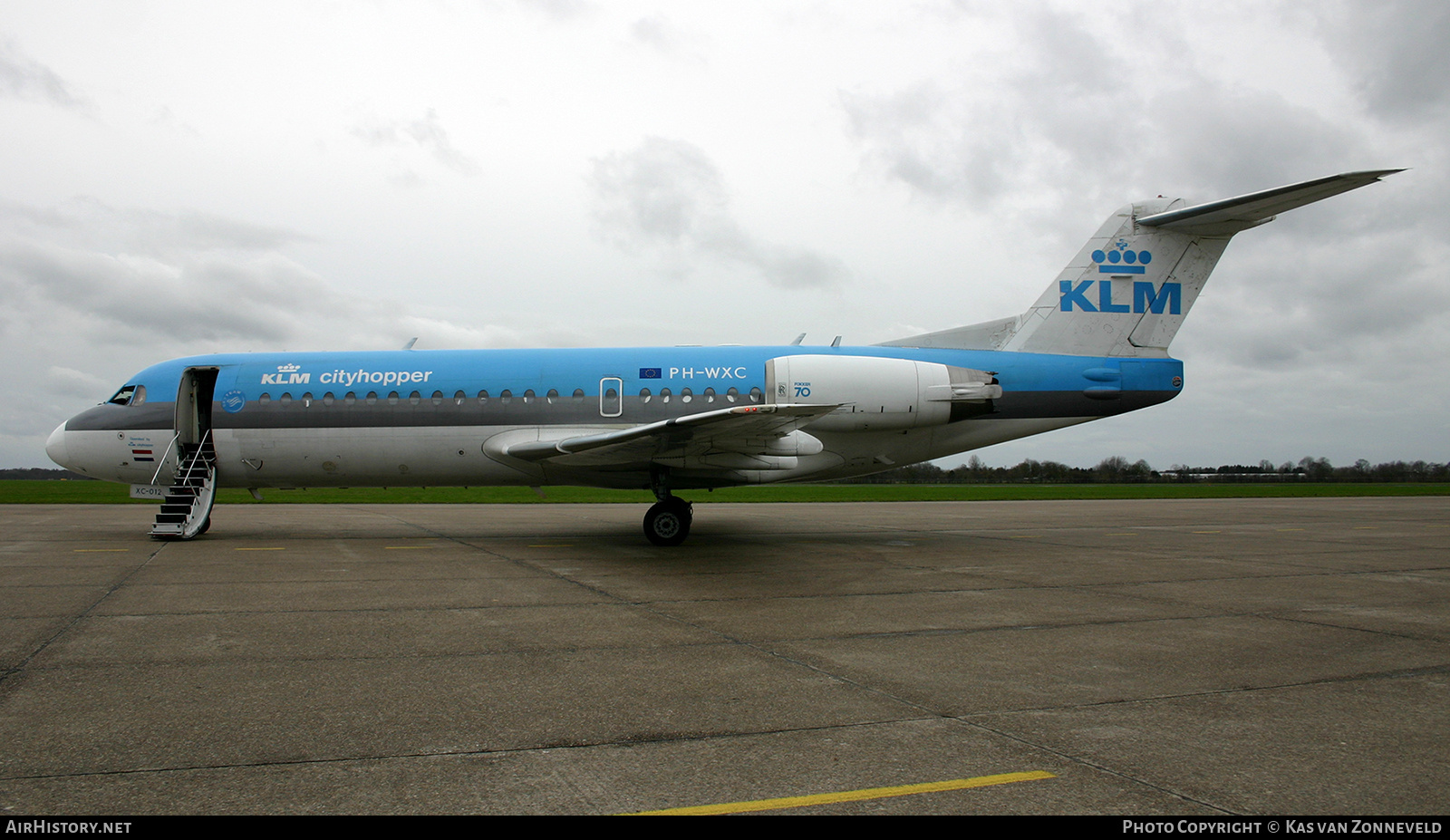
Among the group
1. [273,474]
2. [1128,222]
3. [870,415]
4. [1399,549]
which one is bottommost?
[1399,549]

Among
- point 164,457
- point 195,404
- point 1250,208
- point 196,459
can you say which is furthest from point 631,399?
point 1250,208

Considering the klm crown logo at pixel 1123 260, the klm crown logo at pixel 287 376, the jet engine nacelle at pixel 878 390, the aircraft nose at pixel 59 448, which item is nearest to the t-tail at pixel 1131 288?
the klm crown logo at pixel 1123 260

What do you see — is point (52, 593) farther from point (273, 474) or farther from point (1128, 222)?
point (1128, 222)

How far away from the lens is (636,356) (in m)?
14.5

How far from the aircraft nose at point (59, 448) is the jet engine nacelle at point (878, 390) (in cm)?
1323

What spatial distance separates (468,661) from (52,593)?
20.1 feet

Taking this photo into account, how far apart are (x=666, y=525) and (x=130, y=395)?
10671 millimetres

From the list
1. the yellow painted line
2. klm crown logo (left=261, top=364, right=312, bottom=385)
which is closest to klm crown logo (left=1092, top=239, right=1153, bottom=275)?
the yellow painted line

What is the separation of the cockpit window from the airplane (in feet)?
0.11

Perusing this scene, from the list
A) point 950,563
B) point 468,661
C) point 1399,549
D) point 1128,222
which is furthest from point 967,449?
point 468,661

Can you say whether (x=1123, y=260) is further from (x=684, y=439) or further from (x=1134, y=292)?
(x=684, y=439)

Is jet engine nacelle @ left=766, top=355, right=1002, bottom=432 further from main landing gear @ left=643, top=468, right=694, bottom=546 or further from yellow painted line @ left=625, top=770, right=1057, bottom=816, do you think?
yellow painted line @ left=625, top=770, right=1057, bottom=816

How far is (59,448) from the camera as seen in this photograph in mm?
15031

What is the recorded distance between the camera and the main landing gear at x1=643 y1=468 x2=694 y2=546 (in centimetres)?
1333
